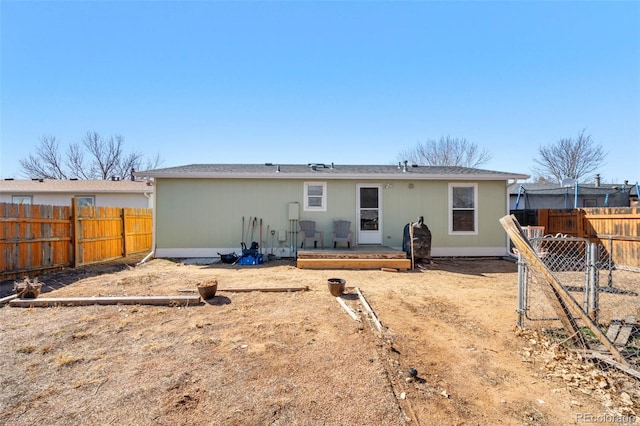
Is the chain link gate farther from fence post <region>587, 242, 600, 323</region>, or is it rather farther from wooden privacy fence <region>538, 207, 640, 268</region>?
wooden privacy fence <region>538, 207, 640, 268</region>

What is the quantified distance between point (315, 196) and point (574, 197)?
15.4m

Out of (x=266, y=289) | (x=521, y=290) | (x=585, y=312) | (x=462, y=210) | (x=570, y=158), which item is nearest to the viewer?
(x=585, y=312)

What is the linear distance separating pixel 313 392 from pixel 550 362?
231cm

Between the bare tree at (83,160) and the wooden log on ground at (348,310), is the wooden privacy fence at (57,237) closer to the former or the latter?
the wooden log on ground at (348,310)

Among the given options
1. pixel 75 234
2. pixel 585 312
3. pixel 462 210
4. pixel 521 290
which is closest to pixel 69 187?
pixel 75 234

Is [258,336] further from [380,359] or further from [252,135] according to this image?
[252,135]

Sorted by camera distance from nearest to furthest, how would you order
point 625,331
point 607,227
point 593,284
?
1. point 625,331
2. point 593,284
3. point 607,227

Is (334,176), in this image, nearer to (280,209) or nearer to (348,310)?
(280,209)

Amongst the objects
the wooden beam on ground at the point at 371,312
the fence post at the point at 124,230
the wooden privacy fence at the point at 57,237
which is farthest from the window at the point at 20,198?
the wooden beam on ground at the point at 371,312

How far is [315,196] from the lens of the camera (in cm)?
898

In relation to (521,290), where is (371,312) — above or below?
below

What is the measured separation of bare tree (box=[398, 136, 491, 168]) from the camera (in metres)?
26.2

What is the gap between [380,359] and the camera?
2.70 meters

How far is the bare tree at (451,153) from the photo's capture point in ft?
86.0
